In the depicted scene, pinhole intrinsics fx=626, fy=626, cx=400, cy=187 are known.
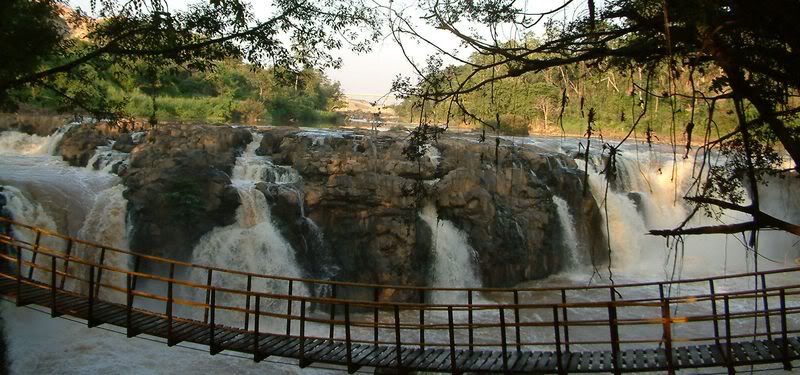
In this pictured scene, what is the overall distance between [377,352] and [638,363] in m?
2.66

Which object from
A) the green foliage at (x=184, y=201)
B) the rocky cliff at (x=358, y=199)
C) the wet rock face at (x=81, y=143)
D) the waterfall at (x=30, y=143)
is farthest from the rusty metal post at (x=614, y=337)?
the waterfall at (x=30, y=143)

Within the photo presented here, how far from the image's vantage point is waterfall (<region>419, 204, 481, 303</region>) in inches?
639

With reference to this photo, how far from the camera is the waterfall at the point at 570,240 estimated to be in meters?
18.6

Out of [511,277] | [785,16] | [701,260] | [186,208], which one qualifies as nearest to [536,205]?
[511,277]

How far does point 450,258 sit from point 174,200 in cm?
704

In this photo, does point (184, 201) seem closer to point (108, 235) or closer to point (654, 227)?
point (108, 235)

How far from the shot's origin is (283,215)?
15305 mm

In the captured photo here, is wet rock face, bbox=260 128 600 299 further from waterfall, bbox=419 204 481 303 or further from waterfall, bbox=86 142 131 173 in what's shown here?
waterfall, bbox=86 142 131 173

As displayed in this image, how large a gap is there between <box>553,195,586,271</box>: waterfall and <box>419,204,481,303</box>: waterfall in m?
3.47

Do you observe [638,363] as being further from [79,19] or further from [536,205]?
[536,205]

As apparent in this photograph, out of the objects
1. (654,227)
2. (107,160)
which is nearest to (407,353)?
(107,160)

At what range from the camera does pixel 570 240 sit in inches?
736

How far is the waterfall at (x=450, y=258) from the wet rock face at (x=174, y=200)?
5.19 m

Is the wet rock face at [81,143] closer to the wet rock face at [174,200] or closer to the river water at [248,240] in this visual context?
the river water at [248,240]
